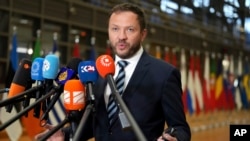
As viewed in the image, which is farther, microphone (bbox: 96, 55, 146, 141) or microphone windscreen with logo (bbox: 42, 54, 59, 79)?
microphone windscreen with logo (bbox: 42, 54, 59, 79)

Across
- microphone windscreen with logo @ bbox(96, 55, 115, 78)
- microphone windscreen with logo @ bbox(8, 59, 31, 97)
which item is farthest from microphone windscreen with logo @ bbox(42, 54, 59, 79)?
microphone windscreen with logo @ bbox(96, 55, 115, 78)

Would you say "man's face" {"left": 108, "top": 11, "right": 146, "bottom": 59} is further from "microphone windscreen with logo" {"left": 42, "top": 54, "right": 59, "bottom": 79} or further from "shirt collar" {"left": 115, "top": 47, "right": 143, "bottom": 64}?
"microphone windscreen with logo" {"left": 42, "top": 54, "right": 59, "bottom": 79}

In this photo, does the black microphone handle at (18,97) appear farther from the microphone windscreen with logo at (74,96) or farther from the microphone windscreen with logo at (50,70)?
the microphone windscreen with logo at (74,96)

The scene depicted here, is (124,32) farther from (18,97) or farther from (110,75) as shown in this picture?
(18,97)

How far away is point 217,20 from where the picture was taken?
10.2 m

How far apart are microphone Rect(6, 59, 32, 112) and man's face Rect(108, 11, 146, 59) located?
38cm

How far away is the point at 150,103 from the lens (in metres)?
1.34

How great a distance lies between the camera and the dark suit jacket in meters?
1.32

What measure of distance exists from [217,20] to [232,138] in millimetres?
8686

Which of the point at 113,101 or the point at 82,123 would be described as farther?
the point at 113,101

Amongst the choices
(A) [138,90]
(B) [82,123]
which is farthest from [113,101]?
(B) [82,123]

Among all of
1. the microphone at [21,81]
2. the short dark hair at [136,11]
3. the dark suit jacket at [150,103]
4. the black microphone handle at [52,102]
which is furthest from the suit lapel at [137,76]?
the microphone at [21,81]

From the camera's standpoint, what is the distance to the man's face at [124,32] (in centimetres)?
133

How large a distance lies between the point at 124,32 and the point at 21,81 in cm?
45
